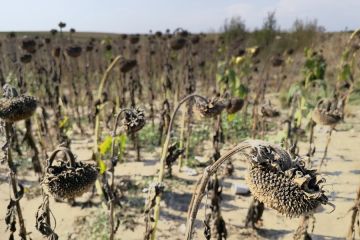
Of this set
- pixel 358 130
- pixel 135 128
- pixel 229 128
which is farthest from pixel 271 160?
pixel 358 130

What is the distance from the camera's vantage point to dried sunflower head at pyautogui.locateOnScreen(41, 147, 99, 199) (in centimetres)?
210

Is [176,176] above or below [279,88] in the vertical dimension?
below

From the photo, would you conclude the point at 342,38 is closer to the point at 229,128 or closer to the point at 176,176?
the point at 229,128

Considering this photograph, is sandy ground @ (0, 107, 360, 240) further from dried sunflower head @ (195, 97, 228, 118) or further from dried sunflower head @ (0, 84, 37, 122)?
dried sunflower head @ (0, 84, 37, 122)

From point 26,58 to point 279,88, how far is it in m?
9.46

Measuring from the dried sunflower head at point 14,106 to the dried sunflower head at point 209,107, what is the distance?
1.51 m

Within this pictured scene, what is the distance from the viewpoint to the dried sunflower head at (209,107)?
3502 millimetres

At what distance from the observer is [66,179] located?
6.95 ft

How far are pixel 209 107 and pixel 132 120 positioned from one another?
0.86m

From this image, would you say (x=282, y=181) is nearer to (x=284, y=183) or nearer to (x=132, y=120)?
(x=284, y=183)

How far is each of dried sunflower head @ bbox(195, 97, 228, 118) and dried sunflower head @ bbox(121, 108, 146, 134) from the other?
717mm

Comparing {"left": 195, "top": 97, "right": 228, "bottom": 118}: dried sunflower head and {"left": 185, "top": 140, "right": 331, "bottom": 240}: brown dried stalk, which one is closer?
{"left": 185, "top": 140, "right": 331, "bottom": 240}: brown dried stalk

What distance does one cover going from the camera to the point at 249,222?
451cm

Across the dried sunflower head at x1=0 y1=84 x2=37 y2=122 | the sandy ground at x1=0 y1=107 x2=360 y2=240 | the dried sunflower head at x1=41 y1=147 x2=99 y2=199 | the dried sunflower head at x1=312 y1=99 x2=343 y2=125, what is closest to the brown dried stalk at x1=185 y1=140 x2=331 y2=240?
the dried sunflower head at x1=41 y1=147 x2=99 y2=199
